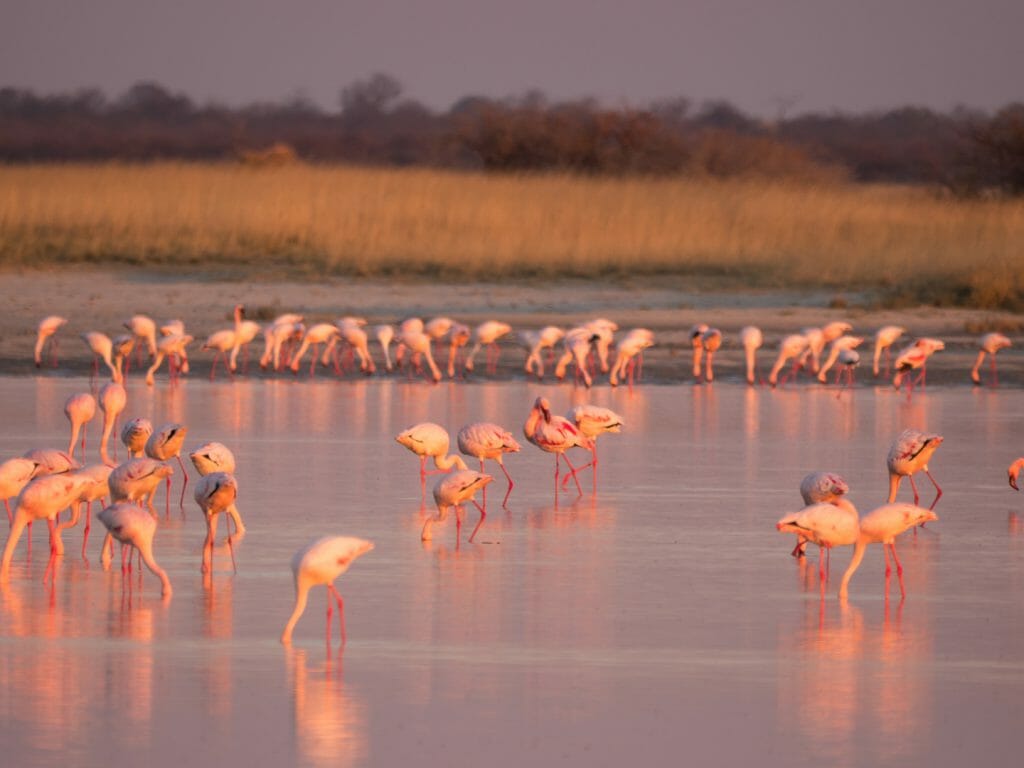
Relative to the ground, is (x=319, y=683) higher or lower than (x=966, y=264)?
lower

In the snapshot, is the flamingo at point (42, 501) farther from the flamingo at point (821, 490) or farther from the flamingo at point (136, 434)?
the flamingo at point (821, 490)

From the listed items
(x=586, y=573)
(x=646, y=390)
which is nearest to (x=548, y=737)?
(x=586, y=573)

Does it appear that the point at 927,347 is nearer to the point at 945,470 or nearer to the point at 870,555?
the point at 945,470

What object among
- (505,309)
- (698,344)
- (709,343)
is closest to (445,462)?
(709,343)

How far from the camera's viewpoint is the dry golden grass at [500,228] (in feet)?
89.0

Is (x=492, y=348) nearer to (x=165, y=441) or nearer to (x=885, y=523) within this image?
(x=165, y=441)

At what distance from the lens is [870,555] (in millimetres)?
9500

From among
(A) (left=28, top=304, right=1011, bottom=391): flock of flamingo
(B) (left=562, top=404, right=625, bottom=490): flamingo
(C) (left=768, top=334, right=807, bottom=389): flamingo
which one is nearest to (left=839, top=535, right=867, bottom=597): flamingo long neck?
(B) (left=562, top=404, right=625, bottom=490): flamingo

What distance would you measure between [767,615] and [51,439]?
6.80 meters

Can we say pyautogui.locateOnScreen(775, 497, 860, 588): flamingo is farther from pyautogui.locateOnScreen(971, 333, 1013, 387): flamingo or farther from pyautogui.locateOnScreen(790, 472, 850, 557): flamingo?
pyautogui.locateOnScreen(971, 333, 1013, 387): flamingo

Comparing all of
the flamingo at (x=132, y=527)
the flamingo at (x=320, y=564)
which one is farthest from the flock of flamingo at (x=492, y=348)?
the flamingo at (x=320, y=564)

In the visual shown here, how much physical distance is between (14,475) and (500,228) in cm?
2095

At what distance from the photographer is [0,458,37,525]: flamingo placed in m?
9.02

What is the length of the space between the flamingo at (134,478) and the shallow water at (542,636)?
36 centimetres
